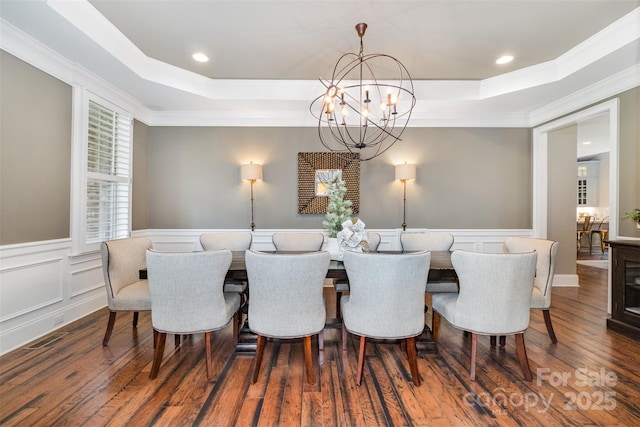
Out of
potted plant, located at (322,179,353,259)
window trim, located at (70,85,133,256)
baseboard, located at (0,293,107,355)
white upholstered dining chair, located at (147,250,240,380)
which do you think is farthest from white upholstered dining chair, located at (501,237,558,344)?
window trim, located at (70,85,133,256)

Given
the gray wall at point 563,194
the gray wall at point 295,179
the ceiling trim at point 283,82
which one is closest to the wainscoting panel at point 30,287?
the gray wall at point 295,179

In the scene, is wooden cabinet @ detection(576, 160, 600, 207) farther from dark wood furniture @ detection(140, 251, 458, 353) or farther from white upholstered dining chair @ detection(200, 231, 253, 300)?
white upholstered dining chair @ detection(200, 231, 253, 300)

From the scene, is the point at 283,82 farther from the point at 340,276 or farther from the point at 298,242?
the point at 340,276

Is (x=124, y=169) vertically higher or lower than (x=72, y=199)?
higher

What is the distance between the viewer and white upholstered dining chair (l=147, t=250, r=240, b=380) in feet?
6.24

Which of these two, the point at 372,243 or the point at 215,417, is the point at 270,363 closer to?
A: the point at 215,417

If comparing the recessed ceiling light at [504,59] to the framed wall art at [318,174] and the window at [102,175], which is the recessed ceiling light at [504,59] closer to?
the framed wall art at [318,174]

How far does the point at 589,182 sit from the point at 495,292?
32.4ft

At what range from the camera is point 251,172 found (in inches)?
161

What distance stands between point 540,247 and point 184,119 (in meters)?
4.66

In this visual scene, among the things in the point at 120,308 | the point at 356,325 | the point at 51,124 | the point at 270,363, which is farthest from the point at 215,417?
the point at 51,124

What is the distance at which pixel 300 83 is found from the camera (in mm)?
3738

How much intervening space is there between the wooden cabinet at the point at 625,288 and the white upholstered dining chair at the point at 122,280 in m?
4.35

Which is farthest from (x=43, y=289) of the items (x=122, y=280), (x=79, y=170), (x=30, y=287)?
(x=79, y=170)
